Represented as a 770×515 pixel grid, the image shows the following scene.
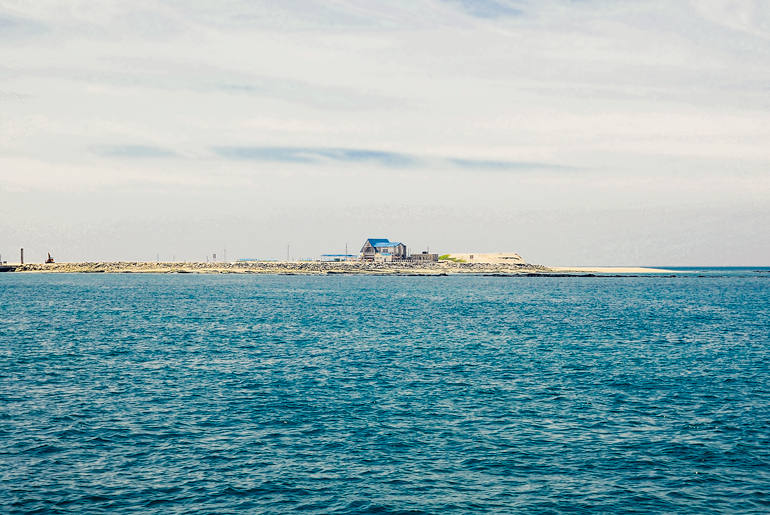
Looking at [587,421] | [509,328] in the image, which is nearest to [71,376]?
[587,421]

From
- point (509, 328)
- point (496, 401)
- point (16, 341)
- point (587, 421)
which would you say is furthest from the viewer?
point (509, 328)

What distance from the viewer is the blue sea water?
57.5 ft

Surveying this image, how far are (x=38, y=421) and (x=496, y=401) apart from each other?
1889 centimetres

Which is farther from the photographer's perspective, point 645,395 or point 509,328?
point 509,328

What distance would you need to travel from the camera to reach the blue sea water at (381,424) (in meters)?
17.5

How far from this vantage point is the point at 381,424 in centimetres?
2466

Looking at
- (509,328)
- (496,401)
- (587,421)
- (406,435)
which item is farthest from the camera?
(509,328)

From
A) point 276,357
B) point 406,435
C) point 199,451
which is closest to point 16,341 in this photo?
point 276,357

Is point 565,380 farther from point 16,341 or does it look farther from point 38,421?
point 16,341

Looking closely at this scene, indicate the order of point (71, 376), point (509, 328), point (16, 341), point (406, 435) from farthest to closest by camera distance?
point (509, 328)
point (16, 341)
point (71, 376)
point (406, 435)

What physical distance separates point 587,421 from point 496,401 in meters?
4.60

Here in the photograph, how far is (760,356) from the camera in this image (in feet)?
142

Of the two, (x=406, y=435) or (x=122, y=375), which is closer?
(x=406, y=435)

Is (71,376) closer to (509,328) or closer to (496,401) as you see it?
(496,401)
